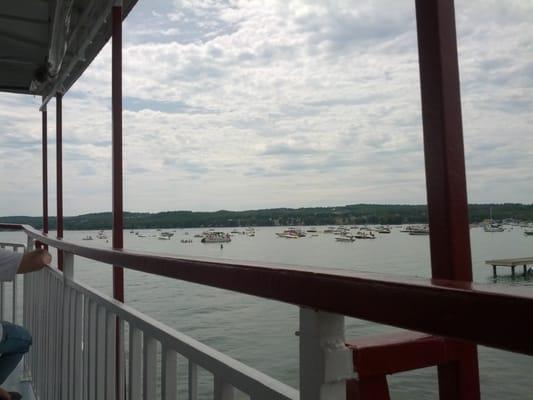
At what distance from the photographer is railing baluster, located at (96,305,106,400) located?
1620 mm

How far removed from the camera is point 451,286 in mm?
417

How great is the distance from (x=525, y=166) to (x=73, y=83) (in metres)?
4.87

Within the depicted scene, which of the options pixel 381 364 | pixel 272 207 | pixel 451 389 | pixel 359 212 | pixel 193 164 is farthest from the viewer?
pixel 193 164

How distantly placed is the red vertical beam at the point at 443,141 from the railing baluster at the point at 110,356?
3.74 ft

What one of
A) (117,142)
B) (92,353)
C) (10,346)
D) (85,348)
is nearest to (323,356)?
(92,353)

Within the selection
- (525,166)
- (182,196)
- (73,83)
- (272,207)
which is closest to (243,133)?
(182,196)

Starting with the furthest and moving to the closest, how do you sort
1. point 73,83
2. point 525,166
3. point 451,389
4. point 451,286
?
point 73,83 → point 525,166 → point 451,389 → point 451,286

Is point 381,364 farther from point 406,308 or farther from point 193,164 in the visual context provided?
point 193,164

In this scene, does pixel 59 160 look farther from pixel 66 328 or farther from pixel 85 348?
pixel 85 348

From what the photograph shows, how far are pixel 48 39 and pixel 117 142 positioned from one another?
1.72 m

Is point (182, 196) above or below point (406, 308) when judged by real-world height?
above

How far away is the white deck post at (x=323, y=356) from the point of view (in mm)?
567

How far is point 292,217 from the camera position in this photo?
893 centimetres

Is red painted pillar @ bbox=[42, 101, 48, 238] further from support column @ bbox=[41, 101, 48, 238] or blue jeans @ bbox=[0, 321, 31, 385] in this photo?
blue jeans @ bbox=[0, 321, 31, 385]
